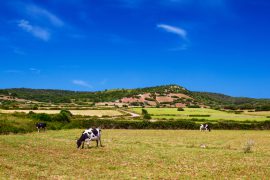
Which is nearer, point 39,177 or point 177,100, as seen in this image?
point 39,177

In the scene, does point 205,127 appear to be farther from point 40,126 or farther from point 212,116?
point 40,126

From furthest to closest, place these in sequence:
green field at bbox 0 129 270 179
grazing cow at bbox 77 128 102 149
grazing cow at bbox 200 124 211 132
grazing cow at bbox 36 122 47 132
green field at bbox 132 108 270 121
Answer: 1. green field at bbox 132 108 270 121
2. grazing cow at bbox 200 124 211 132
3. grazing cow at bbox 36 122 47 132
4. grazing cow at bbox 77 128 102 149
5. green field at bbox 0 129 270 179

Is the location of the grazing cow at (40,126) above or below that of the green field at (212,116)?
below

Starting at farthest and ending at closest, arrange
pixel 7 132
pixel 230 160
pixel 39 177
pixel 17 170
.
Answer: pixel 7 132 < pixel 230 160 < pixel 17 170 < pixel 39 177

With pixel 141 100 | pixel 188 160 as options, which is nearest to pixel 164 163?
pixel 188 160

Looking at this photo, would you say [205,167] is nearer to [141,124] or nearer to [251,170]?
[251,170]

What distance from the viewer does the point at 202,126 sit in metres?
68.2

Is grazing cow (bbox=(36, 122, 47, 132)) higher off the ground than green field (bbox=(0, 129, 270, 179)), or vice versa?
grazing cow (bbox=(36, 122, 47, 132))

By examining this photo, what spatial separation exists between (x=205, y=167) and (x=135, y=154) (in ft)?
23.6

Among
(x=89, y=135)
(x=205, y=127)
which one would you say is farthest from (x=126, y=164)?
(x=205, y=127)

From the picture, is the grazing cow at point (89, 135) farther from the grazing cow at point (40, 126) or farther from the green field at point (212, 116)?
the green field at point (212, 116)

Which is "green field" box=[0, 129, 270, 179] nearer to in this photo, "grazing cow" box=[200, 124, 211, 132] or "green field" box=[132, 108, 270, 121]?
"grazing cow" box=[200, 124, 211, 132]

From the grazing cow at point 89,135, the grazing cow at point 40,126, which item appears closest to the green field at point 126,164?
the grazing cow at point 89,135

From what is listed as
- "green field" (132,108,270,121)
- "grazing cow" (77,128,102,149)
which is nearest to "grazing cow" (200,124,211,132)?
"green field" (132,108,270,121)
